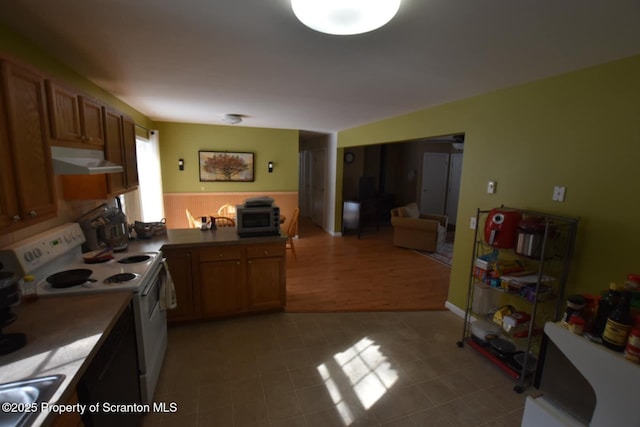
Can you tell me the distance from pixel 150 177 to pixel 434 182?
21.6 ft

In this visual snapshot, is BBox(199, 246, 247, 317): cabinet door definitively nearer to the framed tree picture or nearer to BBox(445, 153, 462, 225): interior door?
the framed tree picture

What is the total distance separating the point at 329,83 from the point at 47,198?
81.6 inches

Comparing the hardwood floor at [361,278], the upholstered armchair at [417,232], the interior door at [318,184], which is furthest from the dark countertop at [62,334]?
the interior door at [318,184]

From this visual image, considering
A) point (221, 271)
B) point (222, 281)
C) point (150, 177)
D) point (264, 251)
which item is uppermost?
point (150, 177)

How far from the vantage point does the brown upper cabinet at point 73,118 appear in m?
1.58

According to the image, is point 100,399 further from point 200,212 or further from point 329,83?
point 200,212

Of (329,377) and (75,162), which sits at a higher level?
(75,162)

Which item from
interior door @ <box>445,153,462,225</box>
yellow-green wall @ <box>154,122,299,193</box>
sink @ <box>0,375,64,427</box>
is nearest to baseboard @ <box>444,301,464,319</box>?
sink @ <box>0,375,64,427</box>

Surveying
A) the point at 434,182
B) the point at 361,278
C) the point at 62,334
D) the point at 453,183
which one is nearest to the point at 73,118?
the point at 62,334

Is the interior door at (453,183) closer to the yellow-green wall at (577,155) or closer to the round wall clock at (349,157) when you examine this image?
the round wall clock at (349,157)

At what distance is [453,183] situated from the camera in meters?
7.71

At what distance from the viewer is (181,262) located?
8.84ft

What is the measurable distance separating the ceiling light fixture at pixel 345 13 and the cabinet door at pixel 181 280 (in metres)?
2.26

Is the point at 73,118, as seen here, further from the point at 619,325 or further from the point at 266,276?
the point at 619,325
